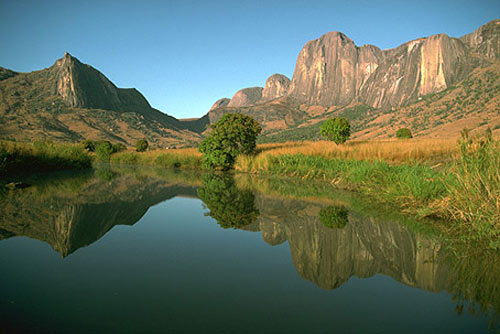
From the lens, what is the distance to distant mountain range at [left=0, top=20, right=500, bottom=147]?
78812 millimetres

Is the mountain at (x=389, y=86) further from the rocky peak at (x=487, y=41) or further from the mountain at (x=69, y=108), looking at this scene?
the mountain at (x=69, y=108)

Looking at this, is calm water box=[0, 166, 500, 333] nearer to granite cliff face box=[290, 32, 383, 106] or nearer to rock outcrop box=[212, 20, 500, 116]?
rock outcrop box=[212, 20, 500, 116]

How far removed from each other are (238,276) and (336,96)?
520ft

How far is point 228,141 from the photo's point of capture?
69.4 ft

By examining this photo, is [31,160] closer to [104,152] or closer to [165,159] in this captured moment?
[165,159]

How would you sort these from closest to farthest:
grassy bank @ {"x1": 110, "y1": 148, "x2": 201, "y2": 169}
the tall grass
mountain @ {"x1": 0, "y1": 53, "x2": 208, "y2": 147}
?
→ the tall grass < grassy bank @ {"x1": 110, "y1": 148, "x2": 201, "y2": 169} < mountain @ {"x1": 0, "y1": 53, "x2": 208, "y2": 147}

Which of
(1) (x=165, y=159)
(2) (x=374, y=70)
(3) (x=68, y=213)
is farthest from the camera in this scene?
(2) (x=374, y=70)

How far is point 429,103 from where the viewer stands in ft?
300

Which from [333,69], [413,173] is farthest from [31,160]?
[333,69]

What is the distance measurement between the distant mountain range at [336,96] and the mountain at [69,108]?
34 cm

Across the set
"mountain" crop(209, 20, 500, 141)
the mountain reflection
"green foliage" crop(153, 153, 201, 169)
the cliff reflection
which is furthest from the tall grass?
"mountain" crop(209, 20, 500, 141)

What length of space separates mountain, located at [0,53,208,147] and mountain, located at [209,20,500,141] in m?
54.1

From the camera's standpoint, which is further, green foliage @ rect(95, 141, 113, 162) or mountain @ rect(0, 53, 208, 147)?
mountain @ rect(0, 53, 208, 147)

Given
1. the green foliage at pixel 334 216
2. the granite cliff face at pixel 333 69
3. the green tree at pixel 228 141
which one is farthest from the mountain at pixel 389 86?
the green foliage at pixel 334 216
